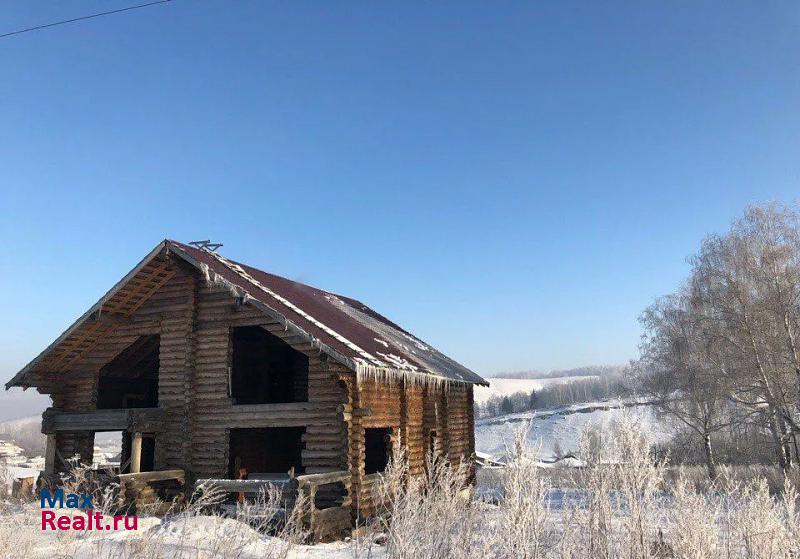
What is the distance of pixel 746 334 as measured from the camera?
26000 millimetres

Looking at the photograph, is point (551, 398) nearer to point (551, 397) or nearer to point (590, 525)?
point (551, 397)

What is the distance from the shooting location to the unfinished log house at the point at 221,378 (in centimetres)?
1420

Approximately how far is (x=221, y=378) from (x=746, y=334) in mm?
22360

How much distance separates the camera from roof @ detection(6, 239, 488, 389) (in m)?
13.7

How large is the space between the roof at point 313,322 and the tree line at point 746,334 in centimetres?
1367

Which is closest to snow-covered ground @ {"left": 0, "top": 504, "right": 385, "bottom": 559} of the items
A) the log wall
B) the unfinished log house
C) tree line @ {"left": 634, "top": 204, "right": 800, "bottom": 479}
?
the unfinished log house

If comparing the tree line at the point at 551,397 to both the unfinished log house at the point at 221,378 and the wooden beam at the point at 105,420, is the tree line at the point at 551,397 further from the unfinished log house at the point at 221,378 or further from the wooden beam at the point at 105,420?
the wooden beam at the point at 105,420

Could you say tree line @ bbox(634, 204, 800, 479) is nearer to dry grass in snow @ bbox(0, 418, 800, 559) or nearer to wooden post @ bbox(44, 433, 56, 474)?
dry grass in snow @ bbox(0, 418, 800, 559)

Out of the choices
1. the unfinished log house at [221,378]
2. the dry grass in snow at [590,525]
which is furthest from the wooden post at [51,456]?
the dry grass in snow at [590,525]

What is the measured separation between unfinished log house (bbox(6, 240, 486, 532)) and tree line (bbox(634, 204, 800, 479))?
47.9 feet

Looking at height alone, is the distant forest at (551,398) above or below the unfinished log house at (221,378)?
below

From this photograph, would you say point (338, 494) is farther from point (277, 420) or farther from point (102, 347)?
point (102, 347)

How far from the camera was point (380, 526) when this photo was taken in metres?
14.3
